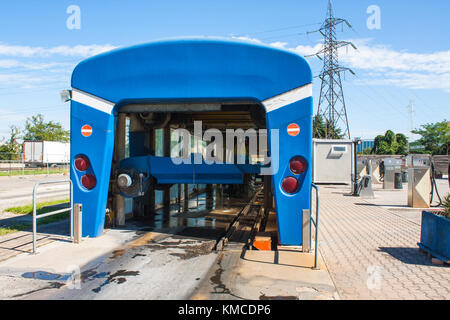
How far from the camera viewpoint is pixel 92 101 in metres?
5.62

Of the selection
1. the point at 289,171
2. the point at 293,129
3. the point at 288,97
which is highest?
the point at 288,97

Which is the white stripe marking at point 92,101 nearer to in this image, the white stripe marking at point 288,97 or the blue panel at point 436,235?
the white stripe marking at point 288,97

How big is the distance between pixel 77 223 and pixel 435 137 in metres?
55.2

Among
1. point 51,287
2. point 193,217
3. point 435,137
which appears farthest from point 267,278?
point 435,137

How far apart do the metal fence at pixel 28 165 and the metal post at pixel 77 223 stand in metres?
30.9

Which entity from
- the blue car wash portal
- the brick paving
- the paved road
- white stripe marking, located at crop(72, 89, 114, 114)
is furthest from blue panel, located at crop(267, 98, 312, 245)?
the paved road

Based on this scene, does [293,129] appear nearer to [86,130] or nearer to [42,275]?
[86,130]

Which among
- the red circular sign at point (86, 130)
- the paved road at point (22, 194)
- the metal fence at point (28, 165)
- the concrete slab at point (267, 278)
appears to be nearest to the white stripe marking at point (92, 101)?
the red circular sign at point (86, 130)

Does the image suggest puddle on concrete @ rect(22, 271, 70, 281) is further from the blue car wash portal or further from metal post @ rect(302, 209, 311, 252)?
metal post @ rect(302, 209, 311, 252)

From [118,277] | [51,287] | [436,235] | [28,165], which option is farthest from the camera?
[28,165]

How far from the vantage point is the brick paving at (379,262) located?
3863 millimetres

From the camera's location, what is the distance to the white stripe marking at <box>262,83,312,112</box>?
16.6ft

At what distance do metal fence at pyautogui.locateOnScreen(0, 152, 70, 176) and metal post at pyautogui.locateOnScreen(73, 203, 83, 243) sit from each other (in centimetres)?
3091
